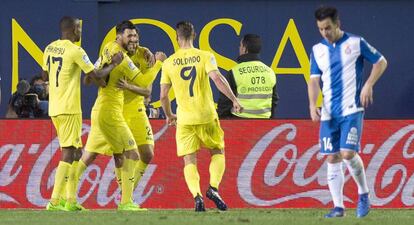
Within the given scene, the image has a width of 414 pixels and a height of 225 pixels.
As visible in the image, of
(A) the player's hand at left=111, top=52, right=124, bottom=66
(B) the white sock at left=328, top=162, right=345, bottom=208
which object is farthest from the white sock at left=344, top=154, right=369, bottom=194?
(A) the player's hand at left=111, top=52, right=124, bottom=66

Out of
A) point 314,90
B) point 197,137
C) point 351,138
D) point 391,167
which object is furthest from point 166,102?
point 391,167

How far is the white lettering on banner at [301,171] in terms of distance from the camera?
1747cm

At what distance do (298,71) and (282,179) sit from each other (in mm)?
4551

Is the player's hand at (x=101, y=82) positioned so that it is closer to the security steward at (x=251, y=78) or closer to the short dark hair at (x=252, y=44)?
the security steward at (x=251, y=78)

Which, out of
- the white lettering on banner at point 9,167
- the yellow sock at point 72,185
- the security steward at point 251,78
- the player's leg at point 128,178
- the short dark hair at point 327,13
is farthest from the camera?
the security steward at point 251,78

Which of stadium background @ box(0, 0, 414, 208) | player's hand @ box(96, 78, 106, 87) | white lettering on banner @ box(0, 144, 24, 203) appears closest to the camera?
player's hand @ box(96, 78, 106, 87)

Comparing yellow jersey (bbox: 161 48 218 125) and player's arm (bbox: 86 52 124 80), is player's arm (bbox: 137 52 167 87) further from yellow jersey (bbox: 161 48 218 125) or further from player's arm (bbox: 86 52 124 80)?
yellow jersey (bbox: 161 48 218 125)

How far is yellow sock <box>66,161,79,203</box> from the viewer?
15.9 m

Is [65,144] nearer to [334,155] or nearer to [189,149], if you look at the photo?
[189,149]

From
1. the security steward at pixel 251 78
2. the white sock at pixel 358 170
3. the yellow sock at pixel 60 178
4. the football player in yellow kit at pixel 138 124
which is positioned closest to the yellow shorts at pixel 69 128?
the yellow sock at pixel 60 178

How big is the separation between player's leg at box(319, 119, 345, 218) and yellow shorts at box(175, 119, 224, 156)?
194 cm

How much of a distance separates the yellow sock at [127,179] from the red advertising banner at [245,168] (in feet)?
4.57

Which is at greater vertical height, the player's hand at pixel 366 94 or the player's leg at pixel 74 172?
the player's hand at pixel 366 94

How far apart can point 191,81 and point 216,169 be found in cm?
98
